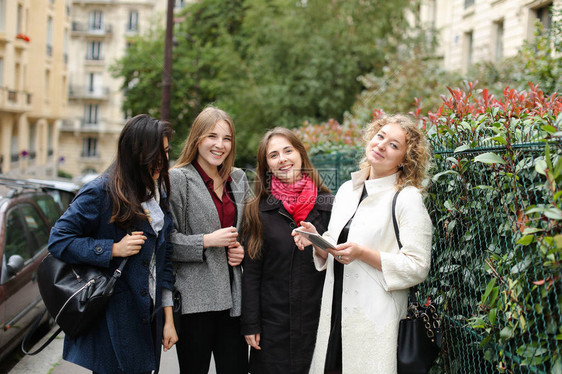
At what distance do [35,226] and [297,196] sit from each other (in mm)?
3827

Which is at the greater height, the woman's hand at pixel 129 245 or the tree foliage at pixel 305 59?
the tree foliage at pixel 305 59

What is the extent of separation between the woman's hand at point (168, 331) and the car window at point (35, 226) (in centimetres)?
326

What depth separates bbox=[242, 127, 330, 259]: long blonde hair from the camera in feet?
9.94

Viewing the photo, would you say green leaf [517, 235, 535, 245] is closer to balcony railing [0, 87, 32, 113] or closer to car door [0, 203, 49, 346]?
car door [0, 203, 49, 346]

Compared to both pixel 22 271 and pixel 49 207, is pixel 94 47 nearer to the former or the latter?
pixel 49 207

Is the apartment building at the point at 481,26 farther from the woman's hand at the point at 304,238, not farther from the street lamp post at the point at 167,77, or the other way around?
the woman's hand at the point at 304,238

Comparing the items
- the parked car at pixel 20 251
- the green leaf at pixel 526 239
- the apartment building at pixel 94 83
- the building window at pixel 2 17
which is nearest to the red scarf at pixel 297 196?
the green leaf at pixel 526 239

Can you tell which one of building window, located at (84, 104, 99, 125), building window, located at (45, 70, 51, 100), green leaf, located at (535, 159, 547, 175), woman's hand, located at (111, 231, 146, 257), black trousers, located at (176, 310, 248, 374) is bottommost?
black trousers, located at (176, 310, 248, 374)

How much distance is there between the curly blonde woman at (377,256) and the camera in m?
2.54

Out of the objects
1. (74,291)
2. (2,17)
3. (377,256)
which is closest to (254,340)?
(377,256)

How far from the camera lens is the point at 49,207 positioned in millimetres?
6266

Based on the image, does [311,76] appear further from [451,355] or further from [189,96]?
[451,355]

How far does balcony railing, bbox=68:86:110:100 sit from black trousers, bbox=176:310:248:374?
50875mm

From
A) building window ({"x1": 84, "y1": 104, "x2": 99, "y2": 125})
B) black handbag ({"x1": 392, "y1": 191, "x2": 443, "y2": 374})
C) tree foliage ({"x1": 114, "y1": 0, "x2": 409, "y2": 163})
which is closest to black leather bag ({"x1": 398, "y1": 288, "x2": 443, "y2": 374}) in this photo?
black handbag ({"x1": 392, "y1": 191, "x2": 443, "y2": 374})
